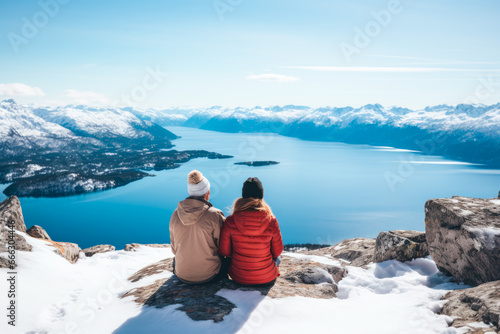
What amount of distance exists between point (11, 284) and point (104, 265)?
4.20 metres

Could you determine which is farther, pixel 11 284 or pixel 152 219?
pixel 152 219

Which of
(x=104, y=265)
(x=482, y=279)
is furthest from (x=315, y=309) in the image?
(x=104, y=265)

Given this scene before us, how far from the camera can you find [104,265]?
10.4 metres

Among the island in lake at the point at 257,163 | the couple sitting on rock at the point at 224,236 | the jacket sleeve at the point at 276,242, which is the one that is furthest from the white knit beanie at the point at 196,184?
the island in lake at the point at 257,163

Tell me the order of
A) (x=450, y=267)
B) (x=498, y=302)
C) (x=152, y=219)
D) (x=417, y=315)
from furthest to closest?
(x=152, y=219) < (x=450, y=267) < (x=417, y=315) < (x=498, y=302)

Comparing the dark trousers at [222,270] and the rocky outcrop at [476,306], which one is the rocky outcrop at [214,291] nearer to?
the dark trousers at [222,270]

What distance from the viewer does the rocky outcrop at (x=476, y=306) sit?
3.98 meters

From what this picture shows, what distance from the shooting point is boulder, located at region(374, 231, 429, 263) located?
27.9ft

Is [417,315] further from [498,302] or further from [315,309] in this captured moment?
[315,309]

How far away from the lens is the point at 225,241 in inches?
204

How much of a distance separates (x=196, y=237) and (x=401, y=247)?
688 centimetres

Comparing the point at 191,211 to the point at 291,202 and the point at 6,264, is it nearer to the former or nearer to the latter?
the point at 6,264

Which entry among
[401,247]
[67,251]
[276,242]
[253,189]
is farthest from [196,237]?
[67,251]

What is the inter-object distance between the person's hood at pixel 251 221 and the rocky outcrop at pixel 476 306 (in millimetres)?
3307
